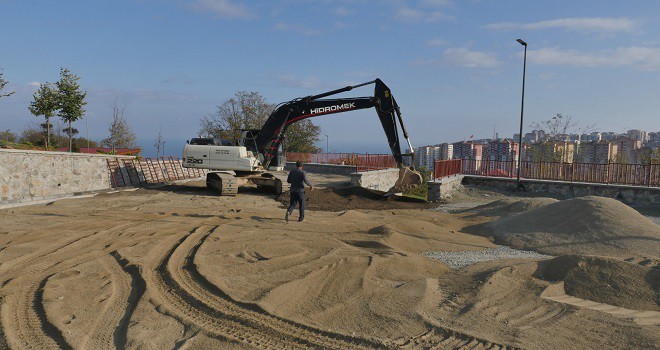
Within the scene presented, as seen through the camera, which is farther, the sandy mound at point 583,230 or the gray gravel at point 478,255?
the sandy mound at point 583,230

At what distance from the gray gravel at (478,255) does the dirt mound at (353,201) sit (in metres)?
6.92

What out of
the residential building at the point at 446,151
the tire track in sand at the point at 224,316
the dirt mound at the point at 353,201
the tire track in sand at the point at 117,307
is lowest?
the tire track in sand at the point at 117,307

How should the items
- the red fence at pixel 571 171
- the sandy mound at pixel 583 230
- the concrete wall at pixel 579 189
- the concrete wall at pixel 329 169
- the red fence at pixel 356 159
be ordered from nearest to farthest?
the sandy mound at pixel 583 230, the concrete wall at pixel 579 189, the red fence at pixel 571 171, the red fence at pixel 356 159, the concrete wall at pixel 329 169

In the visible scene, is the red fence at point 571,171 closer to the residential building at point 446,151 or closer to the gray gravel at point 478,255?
the gray gravel at point 478,255

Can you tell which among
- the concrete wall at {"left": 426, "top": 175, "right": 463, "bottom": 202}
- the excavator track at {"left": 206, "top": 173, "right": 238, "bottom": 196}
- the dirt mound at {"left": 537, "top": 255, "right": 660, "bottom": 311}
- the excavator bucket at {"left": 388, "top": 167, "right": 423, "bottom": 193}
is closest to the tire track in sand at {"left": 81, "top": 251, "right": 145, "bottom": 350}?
the dirt mound at {"left": 537, "top": 255, "right": 660, "bottom": 311}

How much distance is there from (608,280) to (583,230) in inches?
163

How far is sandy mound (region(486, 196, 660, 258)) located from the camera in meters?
9.54

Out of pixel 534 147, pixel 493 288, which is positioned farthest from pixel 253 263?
pixel 534 147

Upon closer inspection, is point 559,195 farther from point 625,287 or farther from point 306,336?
point 306,336

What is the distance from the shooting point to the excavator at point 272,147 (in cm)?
1794

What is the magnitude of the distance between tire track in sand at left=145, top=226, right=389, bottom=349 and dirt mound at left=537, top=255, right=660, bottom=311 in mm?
3572

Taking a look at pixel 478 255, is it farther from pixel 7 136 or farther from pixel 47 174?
pixel 7 136

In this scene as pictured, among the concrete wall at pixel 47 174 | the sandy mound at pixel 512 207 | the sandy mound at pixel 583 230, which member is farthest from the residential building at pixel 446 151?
the sandy mound at pixel 583 230

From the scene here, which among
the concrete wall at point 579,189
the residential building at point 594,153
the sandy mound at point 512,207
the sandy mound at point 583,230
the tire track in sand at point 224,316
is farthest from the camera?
the residential building at point 594,153
